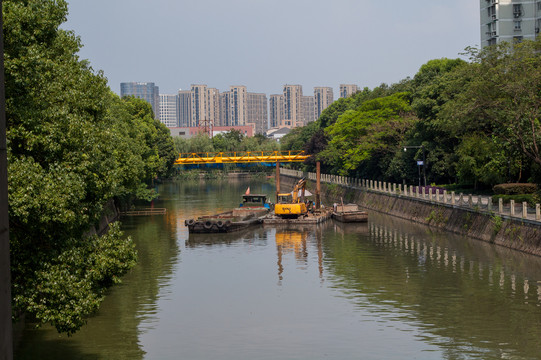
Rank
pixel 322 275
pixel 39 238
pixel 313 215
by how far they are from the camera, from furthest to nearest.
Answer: pixel 313 215 → pixel 322 275 → pixel 39 238

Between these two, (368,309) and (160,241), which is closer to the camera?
(368,309)

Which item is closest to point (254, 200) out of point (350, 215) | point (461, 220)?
point (350, 215)

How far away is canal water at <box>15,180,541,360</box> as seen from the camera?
76.6 feet

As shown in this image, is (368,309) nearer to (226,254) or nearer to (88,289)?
(88,289)

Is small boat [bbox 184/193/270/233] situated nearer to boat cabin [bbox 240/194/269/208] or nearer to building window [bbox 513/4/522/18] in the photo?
boat cabin [bbox 240/194/269/208]

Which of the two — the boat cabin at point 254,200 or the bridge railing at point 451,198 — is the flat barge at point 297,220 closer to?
the bridge railing at point 451,198

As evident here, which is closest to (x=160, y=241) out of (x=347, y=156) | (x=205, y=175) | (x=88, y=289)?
(x=88, y=289)

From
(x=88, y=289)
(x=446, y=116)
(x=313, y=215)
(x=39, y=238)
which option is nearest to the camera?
(x=39, y=238)

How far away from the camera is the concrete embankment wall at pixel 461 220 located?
38909 mm

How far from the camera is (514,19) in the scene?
111562 millimetres

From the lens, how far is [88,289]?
20.3m

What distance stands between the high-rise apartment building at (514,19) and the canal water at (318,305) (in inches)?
2851

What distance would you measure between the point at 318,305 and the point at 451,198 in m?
26.2

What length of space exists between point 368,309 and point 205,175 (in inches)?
5268
